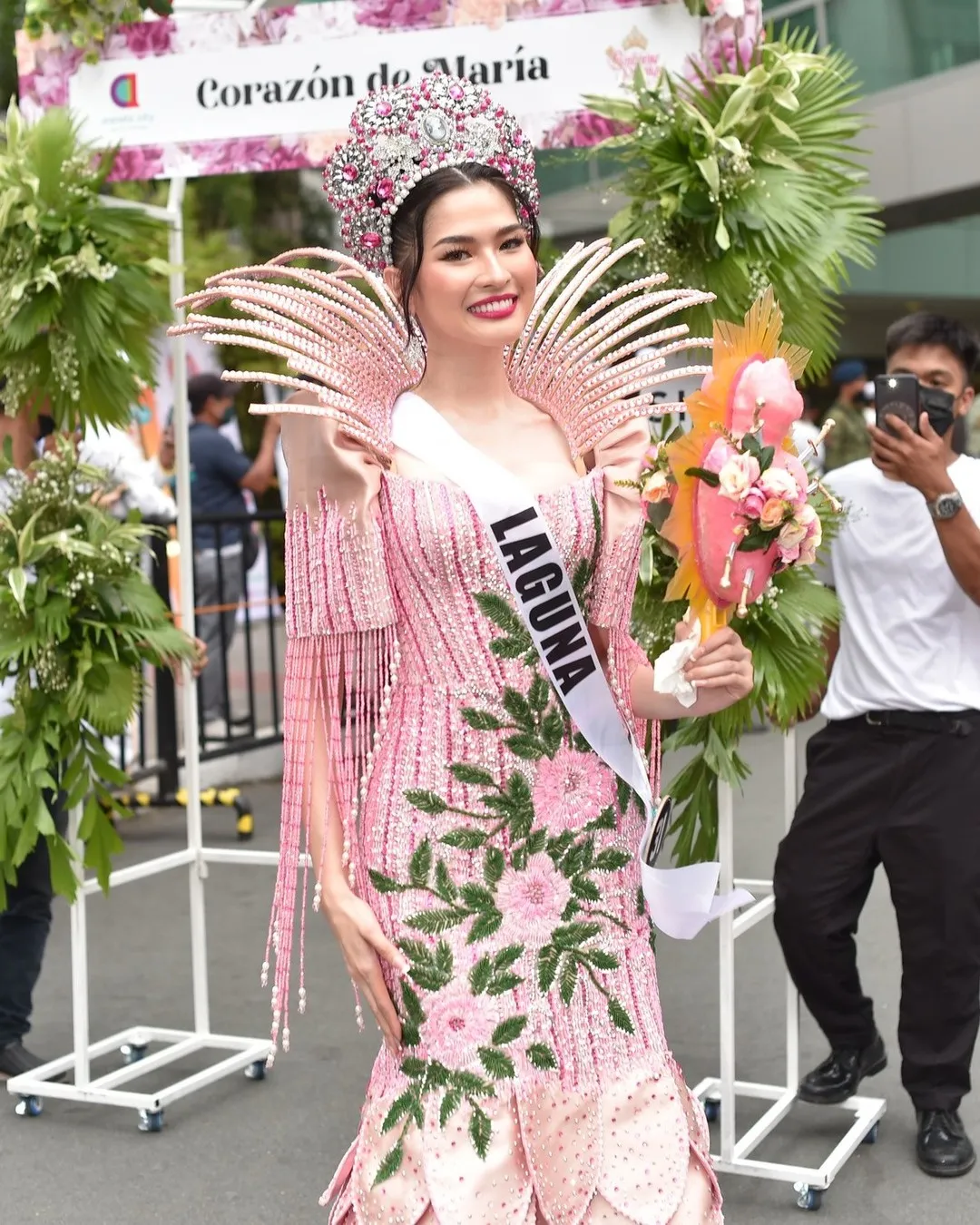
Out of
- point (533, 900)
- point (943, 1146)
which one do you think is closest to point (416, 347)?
point (533, 900)

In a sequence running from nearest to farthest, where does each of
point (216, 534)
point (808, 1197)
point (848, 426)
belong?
point (808, 1197) → point (216, 534) → point (848, 426)

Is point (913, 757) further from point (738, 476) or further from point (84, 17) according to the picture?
point (84, 17)

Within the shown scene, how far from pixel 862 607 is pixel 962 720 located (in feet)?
1.16

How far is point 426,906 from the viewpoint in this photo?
2.31 meters

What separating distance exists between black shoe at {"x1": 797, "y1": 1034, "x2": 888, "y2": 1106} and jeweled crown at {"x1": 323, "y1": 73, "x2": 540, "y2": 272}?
2570 mm

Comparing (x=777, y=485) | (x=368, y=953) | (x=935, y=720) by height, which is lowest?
(x=368, y=953)

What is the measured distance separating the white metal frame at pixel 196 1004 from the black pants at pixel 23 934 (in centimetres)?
14

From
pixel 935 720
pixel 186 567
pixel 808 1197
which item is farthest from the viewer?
pixel 186 567

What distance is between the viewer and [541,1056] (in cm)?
229

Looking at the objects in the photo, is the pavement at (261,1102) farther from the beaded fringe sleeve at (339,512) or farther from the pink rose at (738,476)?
the pink rose at (738,476)

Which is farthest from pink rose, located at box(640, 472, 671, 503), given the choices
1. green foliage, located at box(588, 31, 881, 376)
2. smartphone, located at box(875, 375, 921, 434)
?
smartphone, located at box(875, 375, 921, 434)

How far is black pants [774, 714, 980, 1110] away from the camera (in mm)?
3916

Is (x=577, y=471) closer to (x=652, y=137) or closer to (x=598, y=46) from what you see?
(x=652, y=137)

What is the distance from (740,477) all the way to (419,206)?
1.98 feet
